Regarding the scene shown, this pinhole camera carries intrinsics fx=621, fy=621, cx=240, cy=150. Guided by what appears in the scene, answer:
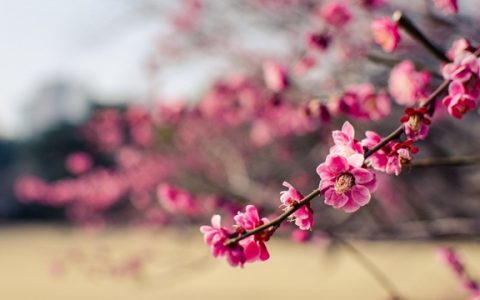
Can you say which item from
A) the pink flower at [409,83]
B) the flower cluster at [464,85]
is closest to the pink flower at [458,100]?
the flower cluster at [464,85]

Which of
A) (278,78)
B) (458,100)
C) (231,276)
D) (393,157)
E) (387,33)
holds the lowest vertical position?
(393,157)

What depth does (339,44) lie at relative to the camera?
3.58m

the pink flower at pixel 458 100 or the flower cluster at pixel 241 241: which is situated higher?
the pink flower at pixel 458 100

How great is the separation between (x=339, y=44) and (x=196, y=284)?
5607 mm

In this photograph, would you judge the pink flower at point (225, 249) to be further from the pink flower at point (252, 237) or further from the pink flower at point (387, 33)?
the pink flower at point (387, 33)

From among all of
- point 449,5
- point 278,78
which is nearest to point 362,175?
point 449,5

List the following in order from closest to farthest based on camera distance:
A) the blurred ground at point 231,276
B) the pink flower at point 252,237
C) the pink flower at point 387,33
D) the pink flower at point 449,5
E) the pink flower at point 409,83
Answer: the pink flower at point 252,237 < the pink flower at point 449,5 < the pink flower at point 387,33 < the pink flower at point 409,83 < the blurred ground at point 231,276

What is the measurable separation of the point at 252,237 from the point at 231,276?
26.1 ft

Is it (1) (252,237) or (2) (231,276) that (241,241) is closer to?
(1) (252,237)

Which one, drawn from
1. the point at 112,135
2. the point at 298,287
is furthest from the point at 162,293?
the point at 112,135

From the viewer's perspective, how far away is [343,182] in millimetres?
1183

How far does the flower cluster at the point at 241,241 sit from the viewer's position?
129 centimetres

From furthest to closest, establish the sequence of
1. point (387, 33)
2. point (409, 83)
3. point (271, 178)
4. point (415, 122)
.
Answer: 1. point (271, 178)
2. point (409, 83)
3. point (387, 33)
4. point (415, 122)

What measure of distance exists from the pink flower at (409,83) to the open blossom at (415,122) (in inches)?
24.6
